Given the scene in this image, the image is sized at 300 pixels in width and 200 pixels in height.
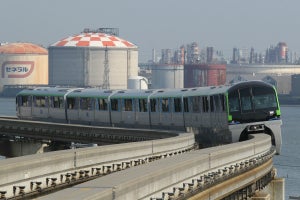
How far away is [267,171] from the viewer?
37.9 m

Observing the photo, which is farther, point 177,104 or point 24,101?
point 24,101

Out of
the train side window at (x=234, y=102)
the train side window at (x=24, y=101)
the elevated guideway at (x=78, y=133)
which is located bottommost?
the elevated guideway at (x=78, y=133)

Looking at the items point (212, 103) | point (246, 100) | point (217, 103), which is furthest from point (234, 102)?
point (212, 103)

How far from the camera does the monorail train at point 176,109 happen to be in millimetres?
47562

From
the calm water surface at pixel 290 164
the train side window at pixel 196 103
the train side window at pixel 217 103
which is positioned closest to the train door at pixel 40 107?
the calm water surface at pixel 290 164

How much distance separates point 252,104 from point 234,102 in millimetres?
1141

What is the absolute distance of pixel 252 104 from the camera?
4797 cm

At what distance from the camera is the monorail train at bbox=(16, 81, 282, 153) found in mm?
47562

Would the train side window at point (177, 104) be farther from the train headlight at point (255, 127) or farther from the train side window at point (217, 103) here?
the train headlight at point (255, 127)

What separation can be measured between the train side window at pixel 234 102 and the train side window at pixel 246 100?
0.95 ft

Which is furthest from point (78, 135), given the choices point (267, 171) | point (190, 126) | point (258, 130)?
point (267, 171)

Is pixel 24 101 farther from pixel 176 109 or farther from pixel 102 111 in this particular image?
pixel 176 109

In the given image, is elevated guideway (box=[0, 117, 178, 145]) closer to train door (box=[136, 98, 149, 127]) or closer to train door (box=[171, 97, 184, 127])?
train door (box=[171, 97, 184, 127])

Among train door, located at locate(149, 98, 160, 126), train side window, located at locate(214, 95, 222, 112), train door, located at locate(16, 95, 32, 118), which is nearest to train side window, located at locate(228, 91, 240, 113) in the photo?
train side window, located at locate(214, 95, 222, 112)
